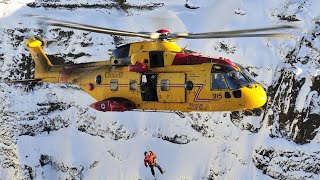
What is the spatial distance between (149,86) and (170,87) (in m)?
0.94

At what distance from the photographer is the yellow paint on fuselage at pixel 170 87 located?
62.5ft

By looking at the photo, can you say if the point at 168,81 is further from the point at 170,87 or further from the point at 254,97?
the point at 254,97

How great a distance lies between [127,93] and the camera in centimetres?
2072

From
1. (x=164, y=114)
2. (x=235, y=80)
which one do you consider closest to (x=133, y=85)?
(x=235, y=80)

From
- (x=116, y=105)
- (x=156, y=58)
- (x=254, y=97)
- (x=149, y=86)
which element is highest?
(x=156, y=58)

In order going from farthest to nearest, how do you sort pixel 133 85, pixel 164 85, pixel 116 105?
1. pixel 133 85
2. pixel 116 105
3. pixel 164 85

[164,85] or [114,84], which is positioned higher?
[164,85]

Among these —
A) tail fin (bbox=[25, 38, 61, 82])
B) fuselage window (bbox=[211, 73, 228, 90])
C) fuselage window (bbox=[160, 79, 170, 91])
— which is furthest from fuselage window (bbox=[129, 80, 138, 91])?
tail fin (bbox=[25, 38, 61, 82])

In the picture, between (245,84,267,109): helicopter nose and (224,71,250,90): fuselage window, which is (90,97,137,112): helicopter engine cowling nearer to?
(224,71,250,90): fuselage window

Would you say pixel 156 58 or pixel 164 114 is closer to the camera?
pixel 156 58

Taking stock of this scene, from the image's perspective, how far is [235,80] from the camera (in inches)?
749

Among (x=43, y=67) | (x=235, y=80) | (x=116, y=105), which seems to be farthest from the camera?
(x=43, y=67)

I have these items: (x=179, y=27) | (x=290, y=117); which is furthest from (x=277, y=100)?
(x=179, y=27)

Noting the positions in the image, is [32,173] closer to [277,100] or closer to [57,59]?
[57,59]
